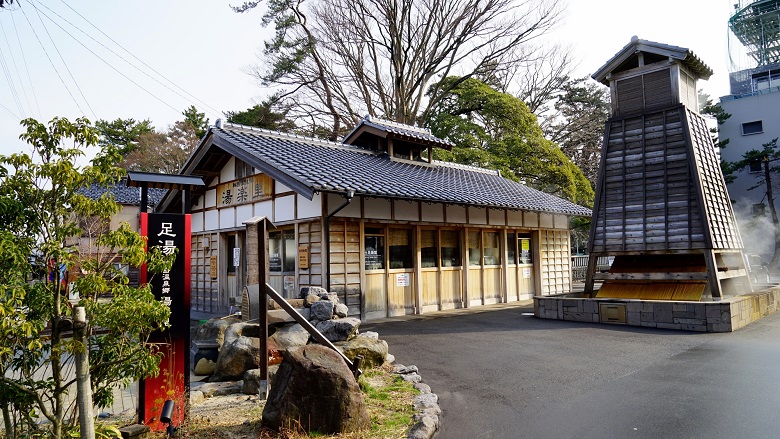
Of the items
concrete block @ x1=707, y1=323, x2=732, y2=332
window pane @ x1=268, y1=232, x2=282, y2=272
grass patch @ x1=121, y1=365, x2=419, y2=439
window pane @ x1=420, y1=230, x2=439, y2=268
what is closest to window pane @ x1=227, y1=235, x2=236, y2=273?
window pane @ x1=268, y1=232, x2=282, y2=272

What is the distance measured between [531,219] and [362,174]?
6813 millimetres

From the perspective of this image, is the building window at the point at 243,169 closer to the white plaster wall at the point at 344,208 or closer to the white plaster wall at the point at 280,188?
the white plaster wall at the point at 280,188

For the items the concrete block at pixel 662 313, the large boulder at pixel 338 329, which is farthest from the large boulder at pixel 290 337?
the concrete block at pixel 662 313

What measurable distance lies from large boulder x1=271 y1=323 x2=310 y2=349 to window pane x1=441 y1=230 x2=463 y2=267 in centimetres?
688

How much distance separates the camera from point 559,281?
17.6 m

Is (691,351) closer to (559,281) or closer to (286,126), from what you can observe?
(559,281)

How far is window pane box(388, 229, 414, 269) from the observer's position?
40.1 ft

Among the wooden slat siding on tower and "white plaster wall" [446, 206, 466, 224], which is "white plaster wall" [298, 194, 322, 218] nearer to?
"white plaster wall" [446, 206, 466, 224]

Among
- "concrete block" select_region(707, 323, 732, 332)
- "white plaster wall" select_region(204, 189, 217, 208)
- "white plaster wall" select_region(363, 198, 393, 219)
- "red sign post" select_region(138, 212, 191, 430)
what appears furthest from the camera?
"white plaster wall" select_region(204, 189, 217, 208)

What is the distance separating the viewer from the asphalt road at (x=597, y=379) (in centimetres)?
448

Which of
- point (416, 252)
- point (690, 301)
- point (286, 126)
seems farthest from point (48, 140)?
point (286, 126)

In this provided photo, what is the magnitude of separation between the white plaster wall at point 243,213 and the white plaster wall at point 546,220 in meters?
9.44

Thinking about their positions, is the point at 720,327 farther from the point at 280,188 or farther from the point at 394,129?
the point at 394,129

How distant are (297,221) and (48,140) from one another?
8221mm
